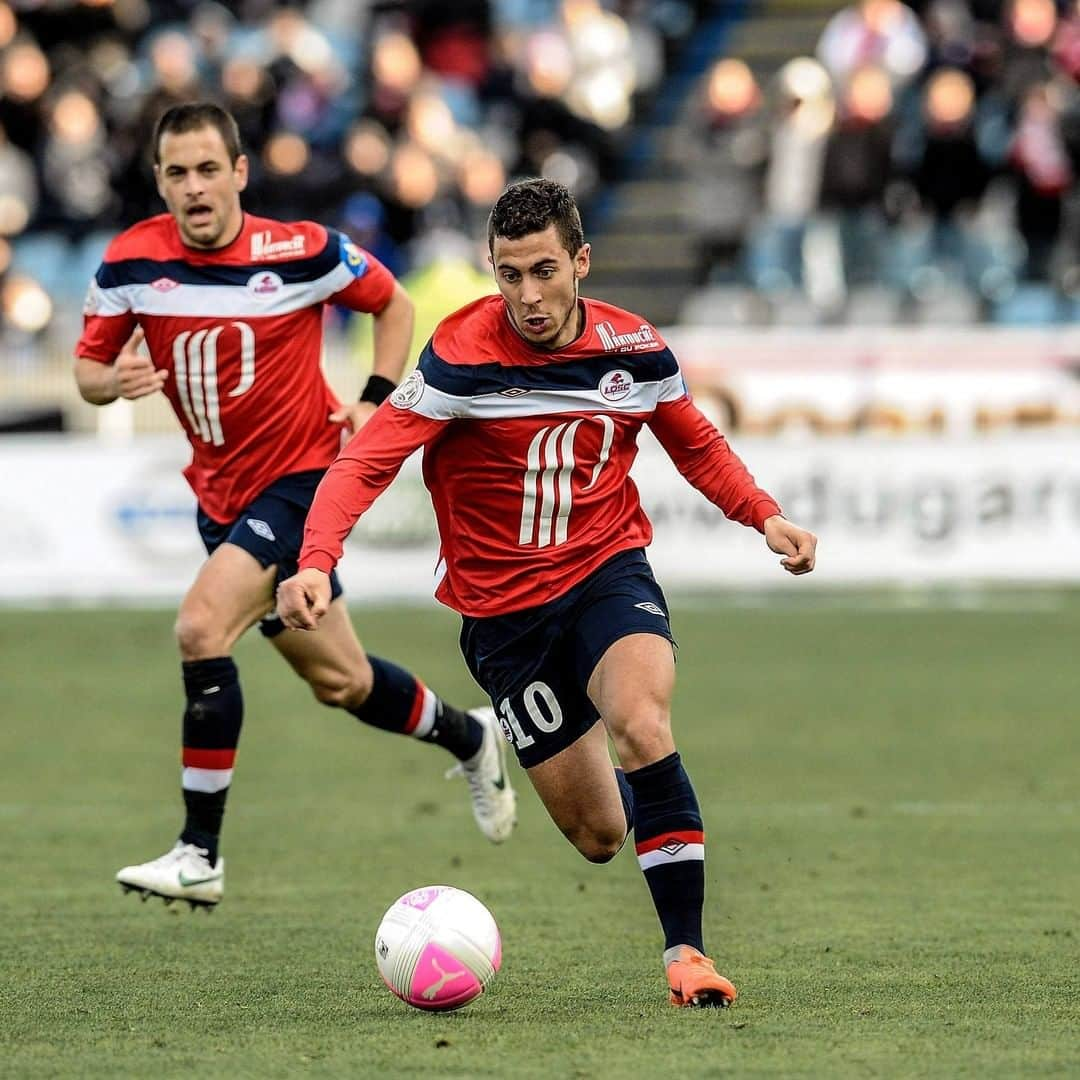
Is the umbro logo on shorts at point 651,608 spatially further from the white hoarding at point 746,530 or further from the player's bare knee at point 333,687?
the white hoarding at point 746,530

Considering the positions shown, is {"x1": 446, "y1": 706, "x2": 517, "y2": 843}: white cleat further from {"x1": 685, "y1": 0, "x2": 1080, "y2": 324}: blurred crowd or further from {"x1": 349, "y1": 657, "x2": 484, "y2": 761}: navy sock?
{"x1": 685, "y1": 0, "x2": 1080, "y2": 324}: blurred crowd

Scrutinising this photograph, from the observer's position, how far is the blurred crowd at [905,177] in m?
18.2

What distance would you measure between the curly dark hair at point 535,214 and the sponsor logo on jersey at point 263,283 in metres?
1.94

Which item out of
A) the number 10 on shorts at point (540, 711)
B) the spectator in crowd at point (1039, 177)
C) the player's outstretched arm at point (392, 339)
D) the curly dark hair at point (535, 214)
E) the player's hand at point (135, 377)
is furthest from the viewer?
the spectator in crowd at point (1039, 177)

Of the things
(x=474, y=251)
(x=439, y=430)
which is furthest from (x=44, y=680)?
(x=439, y=430)

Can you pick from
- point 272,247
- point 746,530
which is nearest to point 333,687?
point 272,247

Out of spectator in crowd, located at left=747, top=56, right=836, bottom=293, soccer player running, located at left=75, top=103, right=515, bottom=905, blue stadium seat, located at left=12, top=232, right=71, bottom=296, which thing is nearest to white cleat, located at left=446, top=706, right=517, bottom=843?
soccer player running, located at left=75, top=103, right=515, bottom=905

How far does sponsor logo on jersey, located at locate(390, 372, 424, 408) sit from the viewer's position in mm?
5926

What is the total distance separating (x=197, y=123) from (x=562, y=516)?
2.06 m

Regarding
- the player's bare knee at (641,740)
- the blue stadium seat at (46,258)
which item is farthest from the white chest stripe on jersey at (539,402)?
the blue stadium seat at (46,258)

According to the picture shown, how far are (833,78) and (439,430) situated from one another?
14.5 meters

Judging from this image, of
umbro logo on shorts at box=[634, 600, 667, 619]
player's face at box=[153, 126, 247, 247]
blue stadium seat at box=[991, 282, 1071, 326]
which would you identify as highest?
player's face at box=[153, 126, 247, 247]

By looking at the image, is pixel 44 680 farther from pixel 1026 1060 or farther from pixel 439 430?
pixel 1026 1060

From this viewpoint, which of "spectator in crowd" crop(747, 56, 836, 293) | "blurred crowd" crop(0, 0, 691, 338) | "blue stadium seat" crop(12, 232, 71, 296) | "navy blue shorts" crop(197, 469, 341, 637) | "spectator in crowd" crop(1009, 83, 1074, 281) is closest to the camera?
"navy blue shorts" crop(197, 469, 341, 637)
